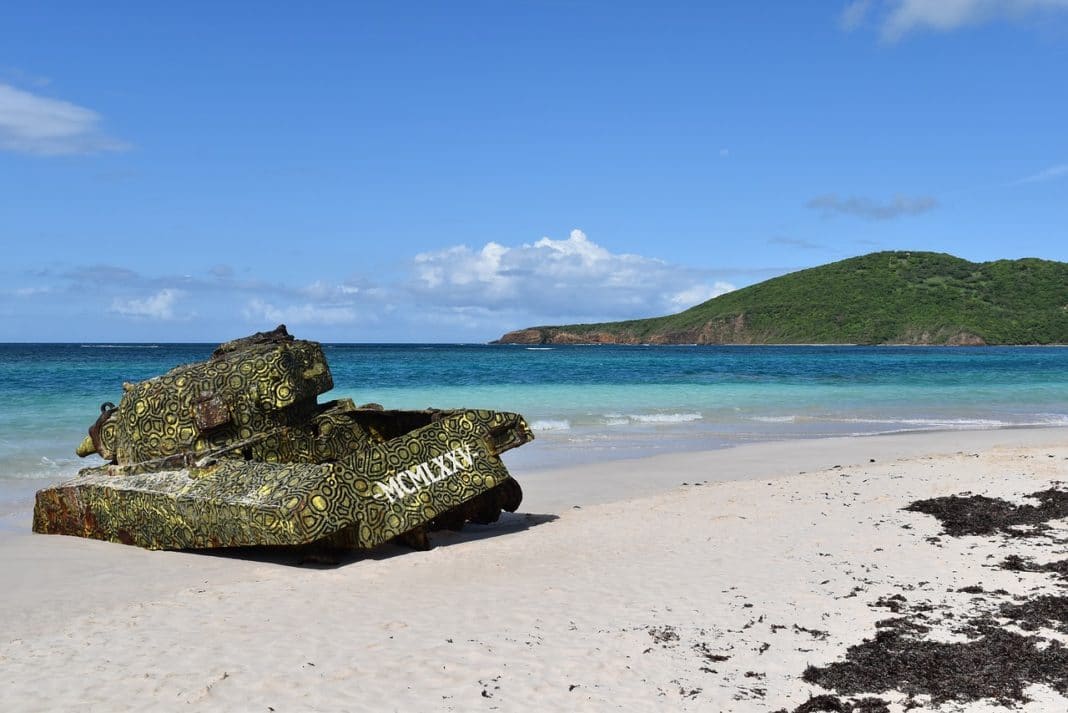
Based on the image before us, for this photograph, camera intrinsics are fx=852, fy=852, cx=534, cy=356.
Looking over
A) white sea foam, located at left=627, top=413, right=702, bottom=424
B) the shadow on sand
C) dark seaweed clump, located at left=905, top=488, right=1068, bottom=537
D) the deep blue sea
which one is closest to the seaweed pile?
dark seaweed clump, located at left=905, top=488, right=1068, bottom=537

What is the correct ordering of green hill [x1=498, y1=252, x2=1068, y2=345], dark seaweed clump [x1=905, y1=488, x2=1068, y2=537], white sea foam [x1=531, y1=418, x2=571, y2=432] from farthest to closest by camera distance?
green hill [x1=498, y1=252, x2=1068, y2=345] < white sea foam [x1=531, y1=418, x2=571, y2=432] < dark seaweed clump [x1=905, y1=488, x2=1068, y2=537]

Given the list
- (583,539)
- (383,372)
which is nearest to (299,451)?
(583,539)

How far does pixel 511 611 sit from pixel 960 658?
2.96 metres

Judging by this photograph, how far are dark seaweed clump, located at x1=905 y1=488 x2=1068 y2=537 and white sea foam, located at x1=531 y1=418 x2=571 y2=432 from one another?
10.9m

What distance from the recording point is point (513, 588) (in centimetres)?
690

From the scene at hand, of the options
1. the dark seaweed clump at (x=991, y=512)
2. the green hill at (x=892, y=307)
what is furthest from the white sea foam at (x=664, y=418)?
the green hill at (x=892, y=307)

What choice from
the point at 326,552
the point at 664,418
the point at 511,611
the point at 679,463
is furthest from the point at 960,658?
the point at 664,418

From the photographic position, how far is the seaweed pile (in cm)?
473

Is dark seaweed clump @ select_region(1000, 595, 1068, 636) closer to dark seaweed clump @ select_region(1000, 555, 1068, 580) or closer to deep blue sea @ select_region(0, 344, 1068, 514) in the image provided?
dark seaweed clump @ select_region(1000, 555, 1068, 580)

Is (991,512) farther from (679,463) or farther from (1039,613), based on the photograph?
(679,463)

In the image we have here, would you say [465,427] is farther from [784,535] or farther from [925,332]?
[925,332]

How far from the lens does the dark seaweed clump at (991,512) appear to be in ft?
28.7

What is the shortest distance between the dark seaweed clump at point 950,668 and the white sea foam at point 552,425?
573 inches

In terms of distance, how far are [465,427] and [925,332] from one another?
116 m
